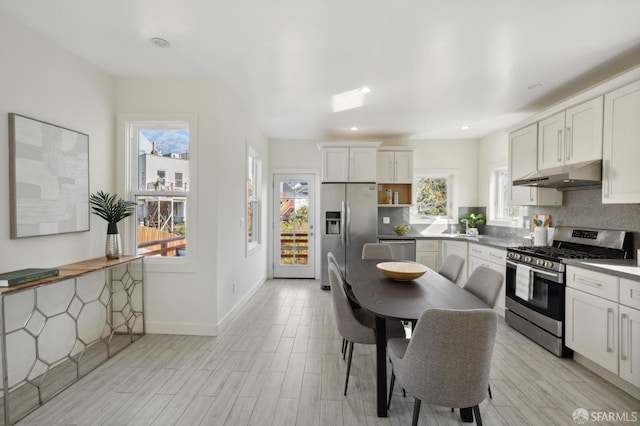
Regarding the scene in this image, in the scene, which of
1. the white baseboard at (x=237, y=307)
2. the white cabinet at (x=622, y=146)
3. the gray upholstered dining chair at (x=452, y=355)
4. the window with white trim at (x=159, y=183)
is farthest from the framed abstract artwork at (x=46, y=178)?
the white cabinet at (x=622, y=146)

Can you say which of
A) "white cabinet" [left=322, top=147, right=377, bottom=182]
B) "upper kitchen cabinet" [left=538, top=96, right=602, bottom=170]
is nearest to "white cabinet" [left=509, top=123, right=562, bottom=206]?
"upper kitchen cabinet" [left=538, top=96, right=602, bottom=170]

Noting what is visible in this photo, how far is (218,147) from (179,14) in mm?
1283

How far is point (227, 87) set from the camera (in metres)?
3.25

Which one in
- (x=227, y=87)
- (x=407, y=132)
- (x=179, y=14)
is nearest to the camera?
(x=179, y=14)

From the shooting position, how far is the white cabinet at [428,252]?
484cm

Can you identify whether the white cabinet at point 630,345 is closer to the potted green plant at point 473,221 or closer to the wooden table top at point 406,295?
the wooden table top at point 406,295

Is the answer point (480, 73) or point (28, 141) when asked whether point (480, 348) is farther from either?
point (28, 141)

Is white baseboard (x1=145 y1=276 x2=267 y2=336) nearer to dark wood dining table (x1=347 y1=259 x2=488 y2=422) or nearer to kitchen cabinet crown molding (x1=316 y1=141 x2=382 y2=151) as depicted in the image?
dark wood dining table (x1=347 y1=259 x2=488 y2=422)

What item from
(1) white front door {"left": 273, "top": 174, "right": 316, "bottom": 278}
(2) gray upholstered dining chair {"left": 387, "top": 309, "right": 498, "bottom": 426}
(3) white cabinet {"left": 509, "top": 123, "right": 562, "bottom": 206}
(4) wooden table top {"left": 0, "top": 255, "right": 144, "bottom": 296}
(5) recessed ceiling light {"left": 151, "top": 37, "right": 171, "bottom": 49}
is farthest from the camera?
(1) white front door {"left": 273, "top": 174, "right": 316, "bottom": 278}

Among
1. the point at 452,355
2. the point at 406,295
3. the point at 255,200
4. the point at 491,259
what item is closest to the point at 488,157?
the point at 491,259

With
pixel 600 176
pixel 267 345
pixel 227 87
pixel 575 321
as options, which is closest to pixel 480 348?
pixel 575 321

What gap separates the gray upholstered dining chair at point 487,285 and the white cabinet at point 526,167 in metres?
1.96

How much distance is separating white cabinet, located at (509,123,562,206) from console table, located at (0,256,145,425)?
14.8 ft

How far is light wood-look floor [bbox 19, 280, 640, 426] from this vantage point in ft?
6.26
